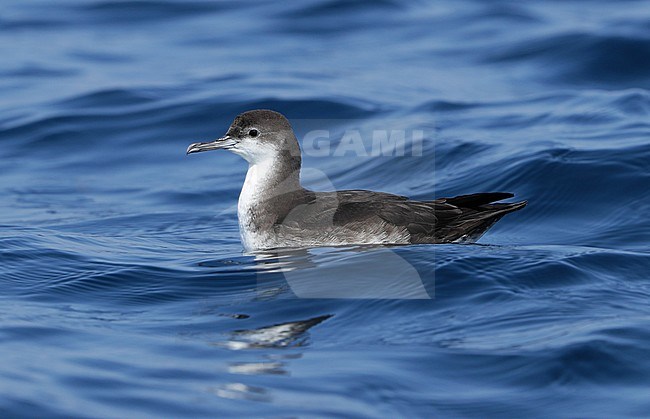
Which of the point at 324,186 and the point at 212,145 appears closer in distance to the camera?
the point at 212,145

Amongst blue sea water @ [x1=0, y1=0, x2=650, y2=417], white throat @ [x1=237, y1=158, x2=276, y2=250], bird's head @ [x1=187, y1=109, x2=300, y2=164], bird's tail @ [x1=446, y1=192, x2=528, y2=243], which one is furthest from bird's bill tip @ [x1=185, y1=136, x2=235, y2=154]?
bird's tail @ [x1=446, y1=192, x2=528, y2=243]

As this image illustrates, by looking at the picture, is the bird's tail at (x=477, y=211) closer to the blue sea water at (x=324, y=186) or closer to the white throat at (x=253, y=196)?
the blue sea water at (x=324, y=186)

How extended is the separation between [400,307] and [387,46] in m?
9.22

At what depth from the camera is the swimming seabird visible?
781 centimetres

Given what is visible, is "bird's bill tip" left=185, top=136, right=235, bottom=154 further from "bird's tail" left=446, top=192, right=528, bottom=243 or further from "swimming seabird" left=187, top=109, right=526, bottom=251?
"bird's tail" left=446, top=192, right=528, bottom=243

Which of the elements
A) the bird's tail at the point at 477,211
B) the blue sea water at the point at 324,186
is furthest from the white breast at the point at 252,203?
the bird's tail at the point at 477,211

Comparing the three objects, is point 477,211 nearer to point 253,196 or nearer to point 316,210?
point 316,210

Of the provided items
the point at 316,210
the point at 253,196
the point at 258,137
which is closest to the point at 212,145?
the point at 258,137

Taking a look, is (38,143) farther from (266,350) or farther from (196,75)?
(266,350)

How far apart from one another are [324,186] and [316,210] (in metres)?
2.76

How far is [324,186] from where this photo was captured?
10656 mm

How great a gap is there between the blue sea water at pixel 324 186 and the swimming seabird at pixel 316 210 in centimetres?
18

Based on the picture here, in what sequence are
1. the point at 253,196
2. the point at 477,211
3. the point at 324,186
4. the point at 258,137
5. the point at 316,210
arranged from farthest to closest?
the point at 324,186 < the point at 258,137 < the point at 253,196 < the point at 477,211 < the point at 316,210

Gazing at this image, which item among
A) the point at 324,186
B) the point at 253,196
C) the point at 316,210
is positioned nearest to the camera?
the point at 316,210
